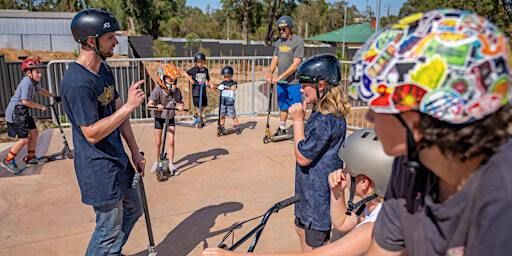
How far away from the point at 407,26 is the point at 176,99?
560 cm

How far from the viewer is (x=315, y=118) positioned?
125 inches

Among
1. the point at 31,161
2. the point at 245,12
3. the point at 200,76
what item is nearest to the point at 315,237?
the point at 31,161

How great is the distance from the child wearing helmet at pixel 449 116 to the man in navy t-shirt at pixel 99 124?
7.31ft

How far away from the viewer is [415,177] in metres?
1.37

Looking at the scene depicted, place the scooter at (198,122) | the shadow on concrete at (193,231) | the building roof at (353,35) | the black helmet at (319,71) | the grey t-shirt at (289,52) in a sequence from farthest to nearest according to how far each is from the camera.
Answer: the building roof at (353,35), the scooter at (198,122), the grey t-shirt at (289,52), the shadow on concrete at (193,231), the black helmet at (319,71)

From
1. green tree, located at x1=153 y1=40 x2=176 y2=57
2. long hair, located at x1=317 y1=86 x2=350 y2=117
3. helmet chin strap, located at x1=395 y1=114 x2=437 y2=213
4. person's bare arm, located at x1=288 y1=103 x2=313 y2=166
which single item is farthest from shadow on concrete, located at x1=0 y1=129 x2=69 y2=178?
green tree, located at x1=153 y1=40 x2=176 y2=57

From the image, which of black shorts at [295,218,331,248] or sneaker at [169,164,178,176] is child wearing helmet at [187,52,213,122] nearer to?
sneaker at [169,164,178,176]

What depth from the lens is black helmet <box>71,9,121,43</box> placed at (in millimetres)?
3250

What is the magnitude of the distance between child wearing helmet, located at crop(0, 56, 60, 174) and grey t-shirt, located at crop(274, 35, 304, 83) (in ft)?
13.9

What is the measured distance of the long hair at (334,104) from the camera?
3.20 m

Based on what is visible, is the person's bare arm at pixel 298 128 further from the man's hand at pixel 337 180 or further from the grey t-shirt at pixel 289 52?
the grey t-shirt at pixel 289 52

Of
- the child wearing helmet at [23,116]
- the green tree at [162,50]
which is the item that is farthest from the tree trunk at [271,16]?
the child wearing helmet at [23,116]

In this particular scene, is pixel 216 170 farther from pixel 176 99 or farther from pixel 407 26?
pixel 407 26

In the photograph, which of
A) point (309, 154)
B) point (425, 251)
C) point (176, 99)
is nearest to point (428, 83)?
point (425, 251)
